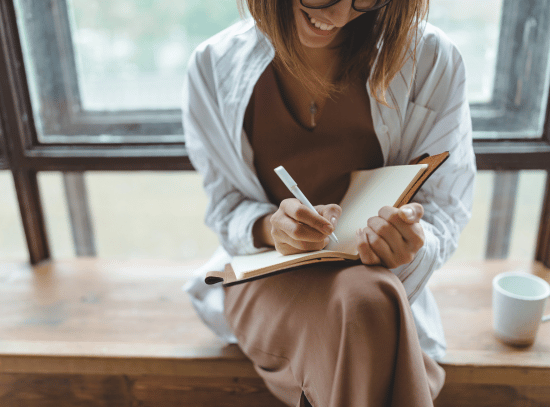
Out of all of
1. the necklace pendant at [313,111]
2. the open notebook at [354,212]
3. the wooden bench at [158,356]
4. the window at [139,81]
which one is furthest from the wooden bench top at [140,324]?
the necklace pendant at [313,111]

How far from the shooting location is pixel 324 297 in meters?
0.70

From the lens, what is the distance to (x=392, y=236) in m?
0.64

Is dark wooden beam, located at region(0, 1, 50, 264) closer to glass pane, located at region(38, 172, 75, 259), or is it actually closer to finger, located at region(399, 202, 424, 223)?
glass pane, located at region(38, 172, 75, 259)

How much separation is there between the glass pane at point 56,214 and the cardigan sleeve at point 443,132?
117cm

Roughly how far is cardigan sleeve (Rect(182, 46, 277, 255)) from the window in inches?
14.6

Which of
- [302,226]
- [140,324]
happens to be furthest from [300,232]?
[140,324]

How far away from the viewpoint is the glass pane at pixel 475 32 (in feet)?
3.87

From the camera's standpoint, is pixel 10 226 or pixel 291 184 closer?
pixel 291 184

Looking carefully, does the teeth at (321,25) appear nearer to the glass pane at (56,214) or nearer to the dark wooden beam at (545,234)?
the dark wooden beam at (545,234)

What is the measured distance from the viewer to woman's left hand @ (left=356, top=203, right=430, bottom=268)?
0.62 metres

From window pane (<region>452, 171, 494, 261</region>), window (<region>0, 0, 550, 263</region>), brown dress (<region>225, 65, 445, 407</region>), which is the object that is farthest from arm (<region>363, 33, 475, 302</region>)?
window pane (<region>452, 171, 494, 261</region>)

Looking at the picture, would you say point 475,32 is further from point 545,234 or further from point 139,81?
point 139,81

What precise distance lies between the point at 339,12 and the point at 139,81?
841 millimetres

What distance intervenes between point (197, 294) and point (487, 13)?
1.08 meters
